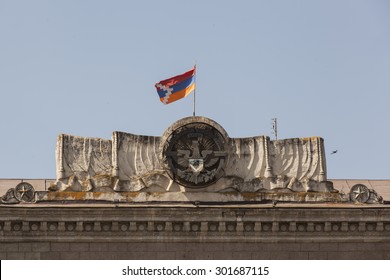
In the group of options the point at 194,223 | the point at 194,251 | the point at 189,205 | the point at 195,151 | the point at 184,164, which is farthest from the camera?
the point at 195,151

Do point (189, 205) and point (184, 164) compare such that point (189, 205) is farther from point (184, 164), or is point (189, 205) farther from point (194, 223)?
point (184, 164)

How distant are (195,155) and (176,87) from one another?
3.63 m

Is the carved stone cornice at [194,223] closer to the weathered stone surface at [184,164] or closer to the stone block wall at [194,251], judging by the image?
the stone block wall at [194,251]

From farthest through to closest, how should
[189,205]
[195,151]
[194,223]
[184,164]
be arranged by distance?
[195,151] < [184,164] < [189,205] < [194,223]

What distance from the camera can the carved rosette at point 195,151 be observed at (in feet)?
202

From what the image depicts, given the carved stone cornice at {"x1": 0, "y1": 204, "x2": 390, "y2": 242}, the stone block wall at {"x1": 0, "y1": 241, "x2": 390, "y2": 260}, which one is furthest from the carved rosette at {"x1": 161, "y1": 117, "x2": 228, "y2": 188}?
the stone block wall at {"x1": 0, "y1": 241, "x2": 390, "y2": 260}

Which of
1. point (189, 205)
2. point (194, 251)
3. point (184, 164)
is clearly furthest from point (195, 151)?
point (194, 251)

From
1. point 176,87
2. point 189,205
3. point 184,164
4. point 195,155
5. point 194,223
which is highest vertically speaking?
point 176,87

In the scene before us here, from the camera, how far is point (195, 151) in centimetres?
6194

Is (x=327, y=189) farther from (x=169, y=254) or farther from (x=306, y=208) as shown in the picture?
(x=169, y=254)

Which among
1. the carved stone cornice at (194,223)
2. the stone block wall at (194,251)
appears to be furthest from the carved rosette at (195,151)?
the stone block wall at (194,251)

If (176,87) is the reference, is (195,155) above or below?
below

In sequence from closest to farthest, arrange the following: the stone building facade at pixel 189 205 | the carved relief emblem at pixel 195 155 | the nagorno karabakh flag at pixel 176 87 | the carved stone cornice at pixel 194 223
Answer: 1. the carved stone cornice at pixel 194 223
2. the stone building facade at pixel 189 205
3. the carved relief emblem at pixel 195 155
4. the nagorno karabakh flag at pixel 176 87

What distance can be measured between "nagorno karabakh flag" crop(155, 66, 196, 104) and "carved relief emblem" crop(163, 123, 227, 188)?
2.77 metres
